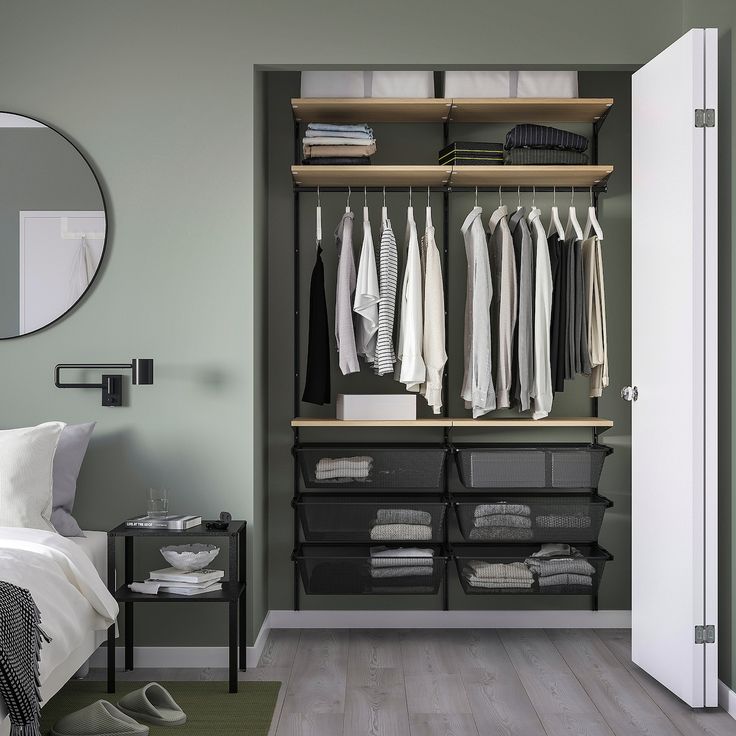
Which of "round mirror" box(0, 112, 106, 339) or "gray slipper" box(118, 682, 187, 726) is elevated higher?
"round mirror" box(0, 112, 106, 339)

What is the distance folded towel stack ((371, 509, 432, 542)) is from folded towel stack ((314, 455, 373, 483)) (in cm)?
18

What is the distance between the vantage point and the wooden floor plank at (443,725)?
2.62m

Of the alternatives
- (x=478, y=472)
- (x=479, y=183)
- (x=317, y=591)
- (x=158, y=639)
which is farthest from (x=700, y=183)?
(x=158, y=639)

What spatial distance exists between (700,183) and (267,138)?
78.7 inches

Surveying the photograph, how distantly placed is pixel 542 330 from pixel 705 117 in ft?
3.52

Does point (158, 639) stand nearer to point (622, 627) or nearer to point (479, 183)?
point (622, 627)

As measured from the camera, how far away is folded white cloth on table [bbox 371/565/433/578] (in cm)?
348

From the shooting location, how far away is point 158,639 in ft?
10.8

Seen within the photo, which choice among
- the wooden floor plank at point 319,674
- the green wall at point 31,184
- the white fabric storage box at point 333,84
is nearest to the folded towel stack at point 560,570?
the wooden floor plank at point 319,674

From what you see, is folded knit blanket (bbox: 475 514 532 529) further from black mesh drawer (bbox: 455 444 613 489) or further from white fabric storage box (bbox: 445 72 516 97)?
white fabric storage box (bbox: 445 72 516 97)

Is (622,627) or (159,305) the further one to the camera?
(622,627)

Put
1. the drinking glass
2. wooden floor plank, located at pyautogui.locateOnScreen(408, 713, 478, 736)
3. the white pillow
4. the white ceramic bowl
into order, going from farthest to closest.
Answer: the drinking glass
the white ceramic bowl
the white pillow
wooden floor plank, located at pyautogui.locateOnScreen(408, 713, 478, 736)

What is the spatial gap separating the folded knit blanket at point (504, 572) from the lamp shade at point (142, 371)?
162 cm

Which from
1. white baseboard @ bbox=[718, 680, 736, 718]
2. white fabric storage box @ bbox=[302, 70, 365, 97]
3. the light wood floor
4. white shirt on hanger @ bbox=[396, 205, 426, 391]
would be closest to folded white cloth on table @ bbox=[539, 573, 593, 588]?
the light wood floor
